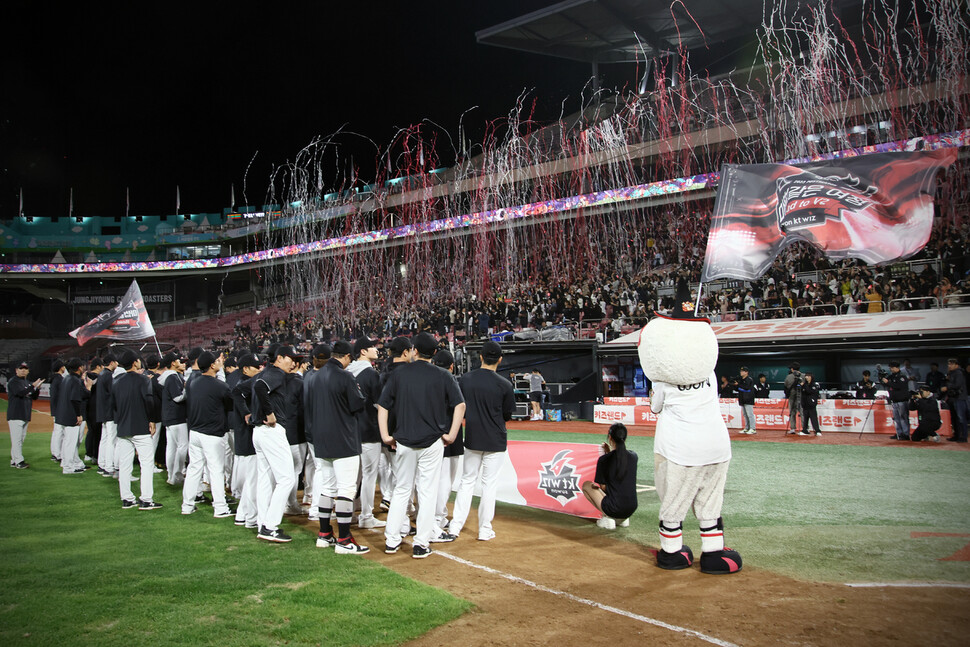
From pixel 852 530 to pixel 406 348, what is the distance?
519 cm

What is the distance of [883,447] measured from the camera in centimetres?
1384

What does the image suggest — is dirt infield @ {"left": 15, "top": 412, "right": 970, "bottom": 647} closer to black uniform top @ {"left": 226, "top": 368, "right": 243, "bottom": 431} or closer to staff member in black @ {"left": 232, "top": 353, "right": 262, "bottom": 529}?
staff member in black @ {"left": 232, "top": 353, "right": 262, "bottom": 529}

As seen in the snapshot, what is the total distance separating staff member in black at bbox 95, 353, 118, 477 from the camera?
34.4 feet

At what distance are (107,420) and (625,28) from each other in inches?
1496

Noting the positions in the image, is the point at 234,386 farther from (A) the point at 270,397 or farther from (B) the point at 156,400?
(B) the point at 156,400

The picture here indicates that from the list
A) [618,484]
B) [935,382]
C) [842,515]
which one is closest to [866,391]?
[935,382]

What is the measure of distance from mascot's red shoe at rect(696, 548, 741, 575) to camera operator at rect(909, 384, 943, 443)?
11.5m

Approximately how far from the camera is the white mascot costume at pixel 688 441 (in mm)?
5672

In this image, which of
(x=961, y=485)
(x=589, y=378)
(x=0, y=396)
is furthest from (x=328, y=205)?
(x=961, y=485)

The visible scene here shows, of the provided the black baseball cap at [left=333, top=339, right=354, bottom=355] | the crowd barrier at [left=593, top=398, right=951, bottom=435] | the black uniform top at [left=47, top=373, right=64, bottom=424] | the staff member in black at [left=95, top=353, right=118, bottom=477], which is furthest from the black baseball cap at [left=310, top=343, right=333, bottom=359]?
the crowd barrier at [left=593, top=398, right=951, bottom=435]

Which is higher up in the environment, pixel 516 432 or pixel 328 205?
pixel 328 205

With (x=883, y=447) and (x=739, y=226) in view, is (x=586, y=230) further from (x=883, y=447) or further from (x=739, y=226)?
(x=739, y=226)

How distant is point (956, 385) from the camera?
1480 centimetres

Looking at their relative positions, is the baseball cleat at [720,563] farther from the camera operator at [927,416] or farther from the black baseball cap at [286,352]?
the camera operator at [927,416]
